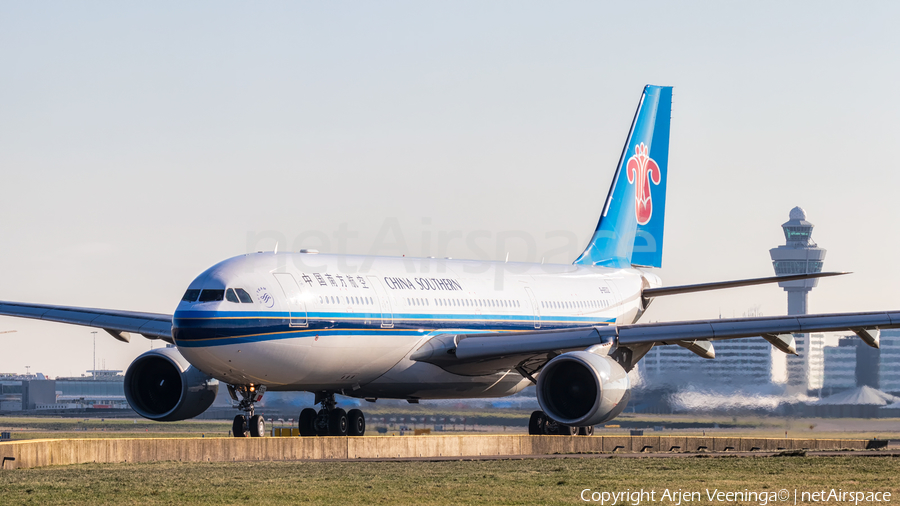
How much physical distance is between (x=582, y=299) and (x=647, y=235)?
5.38 meters

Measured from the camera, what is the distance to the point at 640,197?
37.0m

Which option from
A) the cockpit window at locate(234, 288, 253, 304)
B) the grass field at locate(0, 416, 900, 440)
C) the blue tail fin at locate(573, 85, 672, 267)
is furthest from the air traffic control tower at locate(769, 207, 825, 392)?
the cockpit window at locate(234, 288, 253, 304)

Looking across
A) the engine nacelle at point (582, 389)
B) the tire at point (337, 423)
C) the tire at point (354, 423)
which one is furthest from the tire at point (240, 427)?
the engine nacelle at point (582, 389)

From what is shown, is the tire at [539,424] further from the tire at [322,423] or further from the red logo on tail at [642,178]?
the red logo on tail at [642,178]

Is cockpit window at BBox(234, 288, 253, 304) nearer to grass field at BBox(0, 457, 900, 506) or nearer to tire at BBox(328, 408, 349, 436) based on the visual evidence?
grass field at BBox(0, 457, 900, 506)

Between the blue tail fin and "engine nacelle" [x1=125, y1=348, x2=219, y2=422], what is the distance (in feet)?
40.8

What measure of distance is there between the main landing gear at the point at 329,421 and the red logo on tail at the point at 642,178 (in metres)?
12.5

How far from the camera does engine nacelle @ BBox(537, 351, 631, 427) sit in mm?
24844

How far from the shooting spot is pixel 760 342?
48.5 meters

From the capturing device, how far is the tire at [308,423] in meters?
28.0

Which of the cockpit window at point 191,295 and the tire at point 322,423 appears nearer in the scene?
the cockpit window at point 191,295

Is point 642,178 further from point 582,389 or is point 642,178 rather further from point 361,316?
point 361,316

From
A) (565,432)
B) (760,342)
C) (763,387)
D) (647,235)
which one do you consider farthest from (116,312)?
(760,342)

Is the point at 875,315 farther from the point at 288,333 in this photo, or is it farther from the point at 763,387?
the point at 763,387
